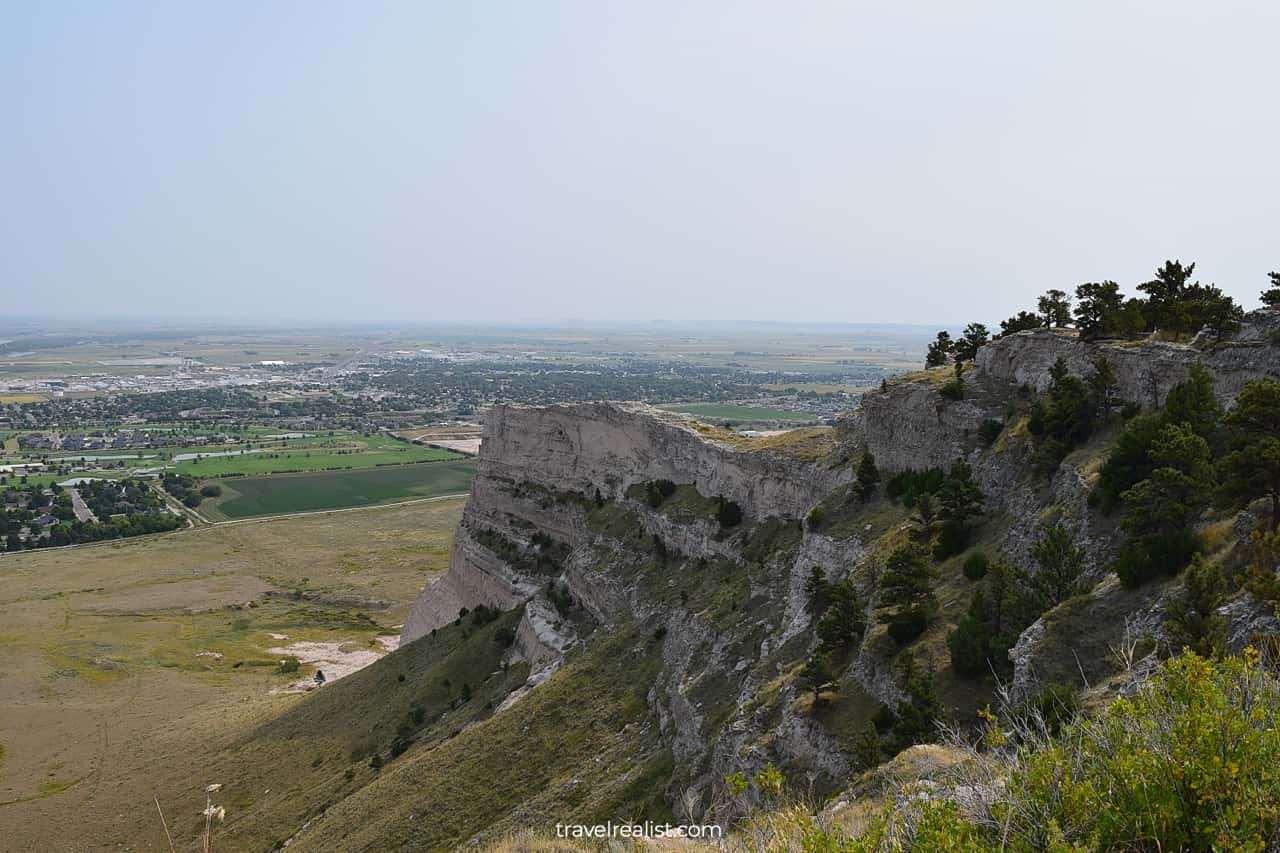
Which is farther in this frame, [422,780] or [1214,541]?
[422,780]

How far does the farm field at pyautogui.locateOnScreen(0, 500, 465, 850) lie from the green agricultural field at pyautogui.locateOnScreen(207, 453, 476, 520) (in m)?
7.52

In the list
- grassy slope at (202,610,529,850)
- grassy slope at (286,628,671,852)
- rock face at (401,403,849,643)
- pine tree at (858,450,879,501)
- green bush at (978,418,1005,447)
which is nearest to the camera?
grassy slope at (286,628,671,852)

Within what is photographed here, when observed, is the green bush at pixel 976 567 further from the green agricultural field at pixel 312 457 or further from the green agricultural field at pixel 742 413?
the green agricultural field at pixel 312 457

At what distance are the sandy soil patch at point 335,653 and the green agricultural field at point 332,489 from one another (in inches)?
2073

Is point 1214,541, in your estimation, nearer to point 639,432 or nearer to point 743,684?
point 743,684

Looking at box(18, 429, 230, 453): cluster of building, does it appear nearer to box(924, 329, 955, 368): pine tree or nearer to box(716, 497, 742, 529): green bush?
box(716, 497, 742, 529): green bush

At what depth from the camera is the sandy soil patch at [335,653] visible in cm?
6234

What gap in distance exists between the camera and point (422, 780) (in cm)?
3020

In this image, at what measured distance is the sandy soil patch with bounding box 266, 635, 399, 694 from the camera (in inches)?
2454

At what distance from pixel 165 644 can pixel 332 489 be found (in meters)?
63.2

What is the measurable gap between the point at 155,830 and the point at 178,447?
504 ft

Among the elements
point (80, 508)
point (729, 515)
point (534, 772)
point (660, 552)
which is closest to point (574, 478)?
point (660, 552)

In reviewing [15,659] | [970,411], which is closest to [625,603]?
[970,411]

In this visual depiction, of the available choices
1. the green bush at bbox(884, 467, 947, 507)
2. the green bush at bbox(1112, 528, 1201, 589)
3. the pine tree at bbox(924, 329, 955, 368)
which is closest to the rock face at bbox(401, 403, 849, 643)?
the green bush at bbox(884, 467, 947, 507)
